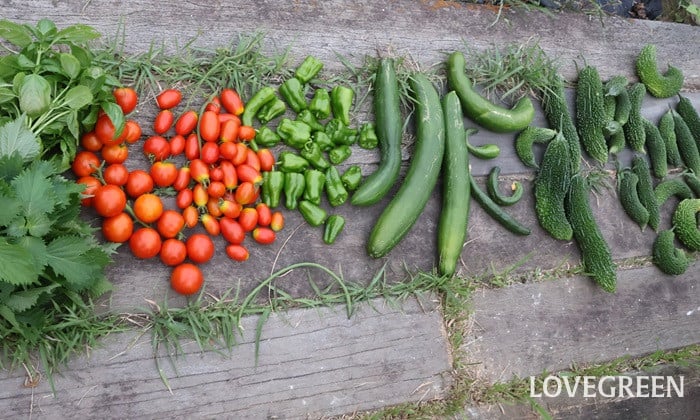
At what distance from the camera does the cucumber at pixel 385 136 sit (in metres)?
2.75

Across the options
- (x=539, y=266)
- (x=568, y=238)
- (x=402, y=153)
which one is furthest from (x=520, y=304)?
(x=402, y=153)

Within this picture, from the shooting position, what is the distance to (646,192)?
133 inches

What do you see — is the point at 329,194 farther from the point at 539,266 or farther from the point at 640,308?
the point at 640,308

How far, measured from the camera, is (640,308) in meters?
3.30

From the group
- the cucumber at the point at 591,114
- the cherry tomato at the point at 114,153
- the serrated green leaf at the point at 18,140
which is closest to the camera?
the serrated green leaf at the point at 18,140

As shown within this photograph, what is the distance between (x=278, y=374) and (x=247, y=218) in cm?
73

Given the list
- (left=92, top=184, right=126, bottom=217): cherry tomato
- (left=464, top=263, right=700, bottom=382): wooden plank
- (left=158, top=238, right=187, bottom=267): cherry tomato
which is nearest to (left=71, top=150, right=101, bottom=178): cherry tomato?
(left=92, top=184, right=126, bottom=217): cherry tomato

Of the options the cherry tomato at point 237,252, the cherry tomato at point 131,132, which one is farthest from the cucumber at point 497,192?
the cherry tomato at point 131,132

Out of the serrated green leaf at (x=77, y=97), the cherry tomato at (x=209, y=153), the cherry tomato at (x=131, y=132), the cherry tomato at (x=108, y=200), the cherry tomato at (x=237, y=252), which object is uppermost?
the serrated green leaf at (x=77, y=97)

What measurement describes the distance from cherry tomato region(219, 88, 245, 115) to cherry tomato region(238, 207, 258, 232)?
1.62 feet

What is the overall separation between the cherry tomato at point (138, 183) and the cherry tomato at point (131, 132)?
151mm

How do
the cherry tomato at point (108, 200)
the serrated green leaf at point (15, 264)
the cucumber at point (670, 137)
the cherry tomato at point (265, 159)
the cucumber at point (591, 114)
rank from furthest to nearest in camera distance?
the cucumber at point (670, 137) → the cucumber at point (591, 114) → the cherry tomato at point (265, 159) → the cherry tomato at point (108, 200) → the serrated green leaf at point (15, 264)

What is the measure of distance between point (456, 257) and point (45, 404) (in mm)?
1951

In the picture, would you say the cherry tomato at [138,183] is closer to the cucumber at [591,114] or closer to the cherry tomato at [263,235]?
the cherry tomato at [263,235]
